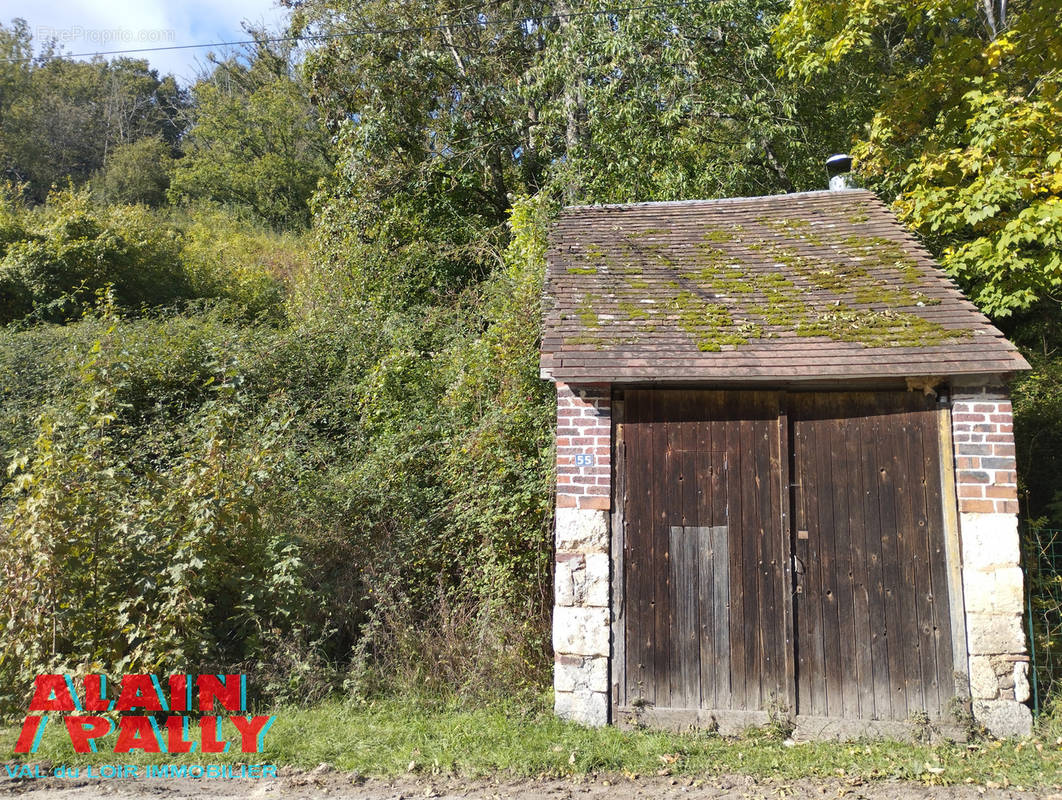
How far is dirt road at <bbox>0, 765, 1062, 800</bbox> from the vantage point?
4.56 m

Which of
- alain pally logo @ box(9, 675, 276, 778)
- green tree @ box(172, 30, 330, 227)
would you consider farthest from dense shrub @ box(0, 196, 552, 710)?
green tree @ box(172, 30, 330, 227)

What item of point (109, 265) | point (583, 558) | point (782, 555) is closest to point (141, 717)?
point (583, 558)

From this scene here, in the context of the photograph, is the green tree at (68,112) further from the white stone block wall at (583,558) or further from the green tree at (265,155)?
the white stone block wall at (583,558)

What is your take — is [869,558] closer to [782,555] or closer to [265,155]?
[782,555]

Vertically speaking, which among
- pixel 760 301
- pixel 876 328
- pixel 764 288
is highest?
pixel 764 288

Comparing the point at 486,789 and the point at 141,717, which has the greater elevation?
the point at 141,717

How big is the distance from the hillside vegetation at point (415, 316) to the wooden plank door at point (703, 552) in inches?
49.0

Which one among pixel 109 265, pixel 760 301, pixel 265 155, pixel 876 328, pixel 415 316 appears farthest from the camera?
pixel 265 155

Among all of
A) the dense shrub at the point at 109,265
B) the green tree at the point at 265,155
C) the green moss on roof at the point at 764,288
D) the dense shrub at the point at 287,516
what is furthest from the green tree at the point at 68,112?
the green moss on roof at the point at 764,288

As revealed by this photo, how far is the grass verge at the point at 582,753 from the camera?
4.83m

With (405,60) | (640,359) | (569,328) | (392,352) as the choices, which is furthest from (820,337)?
(405,60)

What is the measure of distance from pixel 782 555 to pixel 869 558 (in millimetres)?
670

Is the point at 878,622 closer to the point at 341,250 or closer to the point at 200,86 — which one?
the point at 341,250

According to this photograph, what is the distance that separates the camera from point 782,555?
18.3ft
